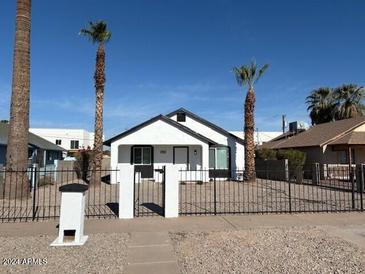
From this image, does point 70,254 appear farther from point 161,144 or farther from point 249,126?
point 249,126

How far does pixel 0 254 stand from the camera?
Answer: 5.92m

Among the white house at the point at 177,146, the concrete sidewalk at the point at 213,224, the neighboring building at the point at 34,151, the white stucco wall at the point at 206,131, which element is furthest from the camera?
the white stucco wall at the point at 206,131

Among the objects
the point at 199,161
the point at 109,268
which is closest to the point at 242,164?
the point at 199,161

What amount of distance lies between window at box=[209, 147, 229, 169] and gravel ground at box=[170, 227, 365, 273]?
640 inches

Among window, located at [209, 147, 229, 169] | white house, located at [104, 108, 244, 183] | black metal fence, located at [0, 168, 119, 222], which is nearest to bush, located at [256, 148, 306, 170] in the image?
white house, located at [104, 108, 244, 183]

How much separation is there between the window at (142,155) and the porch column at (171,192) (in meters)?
13.3

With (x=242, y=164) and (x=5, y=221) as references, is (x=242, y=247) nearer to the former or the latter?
(x=5, y=221)

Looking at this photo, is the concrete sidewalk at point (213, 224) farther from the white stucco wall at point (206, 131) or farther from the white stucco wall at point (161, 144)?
the white stucco wall at point (206, 131)

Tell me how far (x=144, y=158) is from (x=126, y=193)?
Answer: 44.4 ft

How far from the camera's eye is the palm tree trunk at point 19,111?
12531mm

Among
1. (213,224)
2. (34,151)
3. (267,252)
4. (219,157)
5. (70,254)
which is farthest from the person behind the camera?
(34,151)

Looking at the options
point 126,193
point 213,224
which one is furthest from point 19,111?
point 213,224

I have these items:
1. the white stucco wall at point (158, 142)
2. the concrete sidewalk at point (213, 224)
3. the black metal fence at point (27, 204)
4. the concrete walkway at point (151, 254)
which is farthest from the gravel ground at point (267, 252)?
the white stucco wall at point (158, 142)

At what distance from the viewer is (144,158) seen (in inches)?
889
